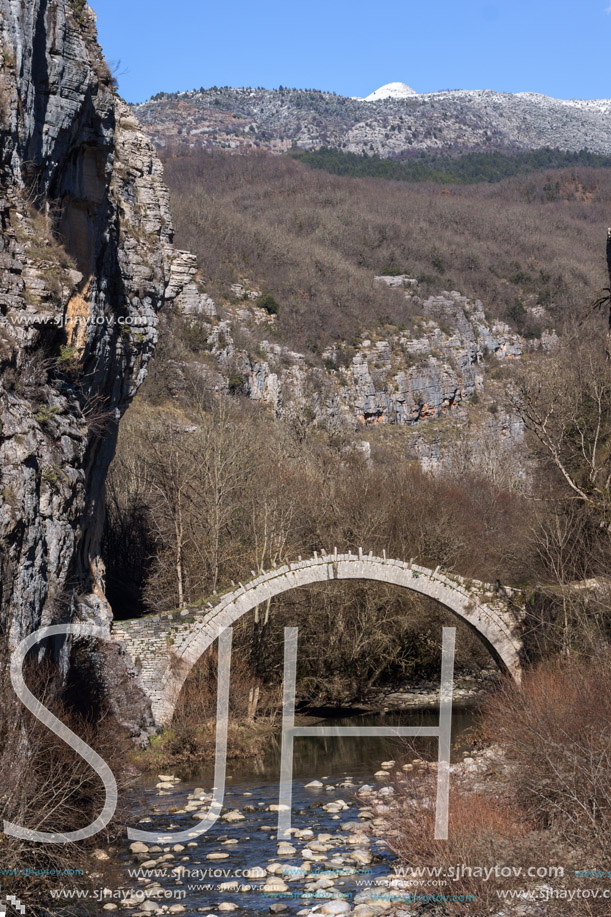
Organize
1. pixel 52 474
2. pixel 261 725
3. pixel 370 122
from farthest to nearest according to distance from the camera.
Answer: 1. pixel 370 122
2. pixel 261 725
3. pixel 52 474

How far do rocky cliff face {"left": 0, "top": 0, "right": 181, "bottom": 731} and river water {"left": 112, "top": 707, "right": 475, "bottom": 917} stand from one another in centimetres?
288

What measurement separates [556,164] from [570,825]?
132m

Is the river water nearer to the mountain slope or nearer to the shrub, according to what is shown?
the shrub

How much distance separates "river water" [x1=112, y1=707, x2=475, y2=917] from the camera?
12.0 m

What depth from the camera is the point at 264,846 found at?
13844 mm

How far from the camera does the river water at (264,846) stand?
1204 centimetres

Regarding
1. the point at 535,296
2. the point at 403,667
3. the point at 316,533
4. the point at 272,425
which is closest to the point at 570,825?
the point at 403,667

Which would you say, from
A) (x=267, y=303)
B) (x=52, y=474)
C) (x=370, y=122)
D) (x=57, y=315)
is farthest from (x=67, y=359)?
(x=370, y=122)

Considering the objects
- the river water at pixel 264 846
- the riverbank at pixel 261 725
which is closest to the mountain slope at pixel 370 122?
the riverbank at pixel 261 725

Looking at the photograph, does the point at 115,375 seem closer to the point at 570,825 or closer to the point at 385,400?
the point at 570,825

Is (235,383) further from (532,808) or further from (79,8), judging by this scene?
(532,808)

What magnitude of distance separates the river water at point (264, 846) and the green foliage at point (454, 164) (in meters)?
104

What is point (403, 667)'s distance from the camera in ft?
83.5

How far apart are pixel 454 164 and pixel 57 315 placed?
123234mm
